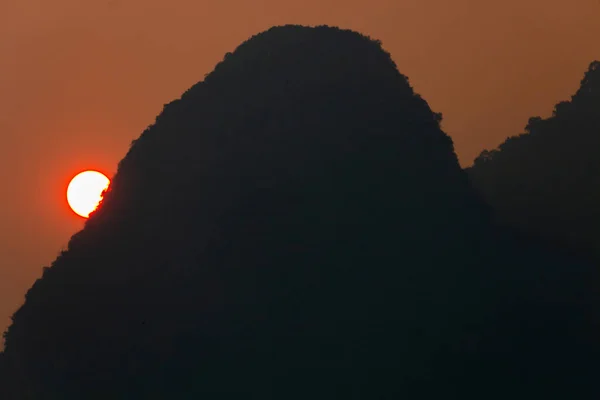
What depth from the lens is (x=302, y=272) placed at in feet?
2.57

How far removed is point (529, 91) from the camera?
0.94 meters

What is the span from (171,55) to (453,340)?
75cm

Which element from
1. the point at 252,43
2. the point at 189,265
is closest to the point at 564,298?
the point at 189,265

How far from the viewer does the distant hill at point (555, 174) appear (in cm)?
83

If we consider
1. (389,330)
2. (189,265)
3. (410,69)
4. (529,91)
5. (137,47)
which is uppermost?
(137,47)

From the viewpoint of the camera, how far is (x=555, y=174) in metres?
0.87

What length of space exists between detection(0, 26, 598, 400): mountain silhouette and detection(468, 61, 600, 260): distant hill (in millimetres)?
43

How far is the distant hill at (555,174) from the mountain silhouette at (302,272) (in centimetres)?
4

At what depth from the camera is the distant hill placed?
83 centimetres

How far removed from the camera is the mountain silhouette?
2.43 feet

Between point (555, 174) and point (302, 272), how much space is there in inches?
18.2

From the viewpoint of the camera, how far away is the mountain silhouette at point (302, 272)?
2.43 ft

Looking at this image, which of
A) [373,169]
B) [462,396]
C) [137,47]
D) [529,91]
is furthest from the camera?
[137,47]

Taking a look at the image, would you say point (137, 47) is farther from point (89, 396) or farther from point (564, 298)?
point (564, 298)
